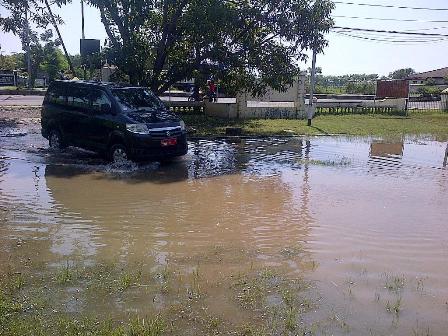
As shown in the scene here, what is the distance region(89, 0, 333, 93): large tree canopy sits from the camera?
1739 cm

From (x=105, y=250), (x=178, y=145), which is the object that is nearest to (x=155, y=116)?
(x=178, y=145)

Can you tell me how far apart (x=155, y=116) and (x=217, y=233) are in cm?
528

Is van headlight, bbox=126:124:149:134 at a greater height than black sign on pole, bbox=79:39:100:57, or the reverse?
black sign on pole, bbox=79:39:100:57

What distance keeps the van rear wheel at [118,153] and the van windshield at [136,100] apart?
0.87 meters

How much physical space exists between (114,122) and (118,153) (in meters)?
0.71

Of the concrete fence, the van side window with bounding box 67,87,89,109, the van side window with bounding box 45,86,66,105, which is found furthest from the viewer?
the concrete fence

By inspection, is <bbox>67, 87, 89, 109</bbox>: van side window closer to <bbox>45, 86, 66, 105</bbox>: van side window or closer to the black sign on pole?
<bbox>45, 86, 66, 105</bbox>: van side window

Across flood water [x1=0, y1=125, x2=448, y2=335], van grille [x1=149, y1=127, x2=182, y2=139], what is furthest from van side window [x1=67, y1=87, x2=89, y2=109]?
van grille [x1=149, y1=127, x2=182, y2=139]

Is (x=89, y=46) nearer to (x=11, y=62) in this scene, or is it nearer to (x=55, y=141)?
(x=55, y=141)

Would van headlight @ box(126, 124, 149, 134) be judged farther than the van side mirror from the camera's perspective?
No

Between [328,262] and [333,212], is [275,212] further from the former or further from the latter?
[328,262]

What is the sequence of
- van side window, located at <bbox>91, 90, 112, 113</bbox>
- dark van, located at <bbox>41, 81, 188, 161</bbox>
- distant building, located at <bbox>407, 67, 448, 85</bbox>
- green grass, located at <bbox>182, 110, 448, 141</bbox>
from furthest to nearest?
distant building, located at <bbox>407, 67, 448, 85</bbox> → green grass, located at <bbox>182, 110, 448, 141</bbox> → van side window, located at <bbox>91, 90, 112, 113</bbox> → dark van, located at <bbox>41, 81, 188, 161</bbox>

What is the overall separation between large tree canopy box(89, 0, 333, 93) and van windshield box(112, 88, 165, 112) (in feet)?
17.7

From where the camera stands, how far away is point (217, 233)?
670 centimetres
